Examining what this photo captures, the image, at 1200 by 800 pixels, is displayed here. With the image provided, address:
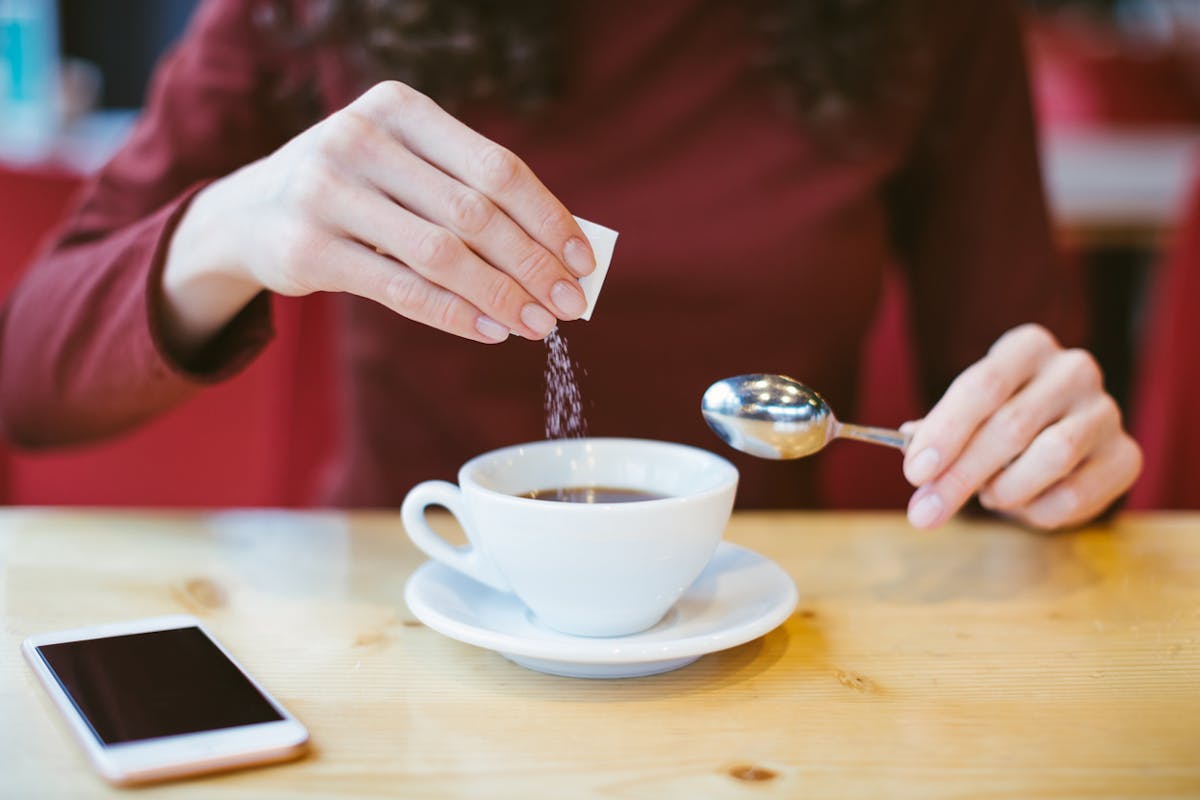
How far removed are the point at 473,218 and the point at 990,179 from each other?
2.75 feet

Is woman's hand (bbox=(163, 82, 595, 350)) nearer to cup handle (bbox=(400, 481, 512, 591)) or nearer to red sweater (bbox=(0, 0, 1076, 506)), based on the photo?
cup handle (bbox=(400, 481, 512, 591))

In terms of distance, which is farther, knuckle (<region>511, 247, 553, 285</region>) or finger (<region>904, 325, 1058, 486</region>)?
finger (<region>904, 325, 1058, 486</region>)

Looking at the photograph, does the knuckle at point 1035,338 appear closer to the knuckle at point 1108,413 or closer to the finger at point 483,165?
the knuckle at point 1108,413

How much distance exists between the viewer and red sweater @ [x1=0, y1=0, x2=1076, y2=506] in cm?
119

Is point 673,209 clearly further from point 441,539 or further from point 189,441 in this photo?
point 189,441

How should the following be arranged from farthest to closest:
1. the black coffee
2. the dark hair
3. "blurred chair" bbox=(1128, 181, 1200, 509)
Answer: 1. "blurred chair" bbox=(1128, 181, 1200, 509)
2. the dark hair
3. the black coffee

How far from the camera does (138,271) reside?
0.91 m

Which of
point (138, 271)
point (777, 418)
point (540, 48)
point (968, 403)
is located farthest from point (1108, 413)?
point (138, 271)

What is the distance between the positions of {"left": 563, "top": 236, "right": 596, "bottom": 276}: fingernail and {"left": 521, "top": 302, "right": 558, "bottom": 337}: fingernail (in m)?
0.03

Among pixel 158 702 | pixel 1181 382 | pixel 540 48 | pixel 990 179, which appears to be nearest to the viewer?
pixel 158 702

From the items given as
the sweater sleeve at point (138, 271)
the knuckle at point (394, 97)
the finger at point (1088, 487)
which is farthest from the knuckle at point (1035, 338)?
the sweater sleeve at point (138, 271)

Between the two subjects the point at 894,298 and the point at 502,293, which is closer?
the point at 502,293

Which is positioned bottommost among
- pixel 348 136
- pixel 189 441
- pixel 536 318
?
pixel 189 441

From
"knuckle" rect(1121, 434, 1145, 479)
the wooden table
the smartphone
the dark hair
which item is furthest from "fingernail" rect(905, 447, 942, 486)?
the dark hair
